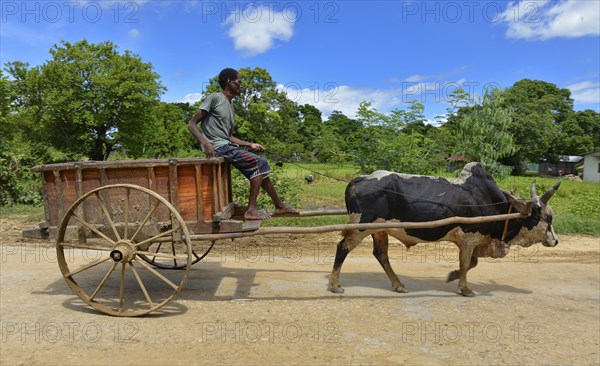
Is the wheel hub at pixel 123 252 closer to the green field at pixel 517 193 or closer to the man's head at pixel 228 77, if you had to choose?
the man's head at pixel 228 77

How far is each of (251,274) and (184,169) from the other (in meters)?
2.43

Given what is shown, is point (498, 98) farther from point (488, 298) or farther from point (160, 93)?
point (160, 93)

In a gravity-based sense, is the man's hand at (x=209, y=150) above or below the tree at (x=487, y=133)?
below

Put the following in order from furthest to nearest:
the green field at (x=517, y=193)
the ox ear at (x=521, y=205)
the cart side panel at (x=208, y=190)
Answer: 1. the green field at (x=517, y=193)
2. the ox ear at (x=521, y=205)
3. the cart side panel at (x=208, y=190)

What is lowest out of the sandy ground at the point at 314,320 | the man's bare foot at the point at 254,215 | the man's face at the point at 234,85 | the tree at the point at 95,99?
the sandy ground at the point at 314,320

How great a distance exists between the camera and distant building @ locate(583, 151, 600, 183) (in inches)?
1465

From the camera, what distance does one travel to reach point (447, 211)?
560 cm

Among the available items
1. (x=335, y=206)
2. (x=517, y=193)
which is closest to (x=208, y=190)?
(x=335, y=206)

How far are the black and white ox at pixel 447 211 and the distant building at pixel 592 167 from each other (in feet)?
127

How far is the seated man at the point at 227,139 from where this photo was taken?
5.05 metres

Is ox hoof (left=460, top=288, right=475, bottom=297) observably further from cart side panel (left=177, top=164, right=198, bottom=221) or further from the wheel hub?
the wheel hub

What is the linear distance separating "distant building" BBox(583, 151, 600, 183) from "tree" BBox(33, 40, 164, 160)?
3752 centimetres

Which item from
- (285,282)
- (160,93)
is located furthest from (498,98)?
(160,93)

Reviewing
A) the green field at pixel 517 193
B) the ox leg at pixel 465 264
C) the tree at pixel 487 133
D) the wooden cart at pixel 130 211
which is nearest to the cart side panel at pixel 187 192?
the wooden cart at pixel 130 211
